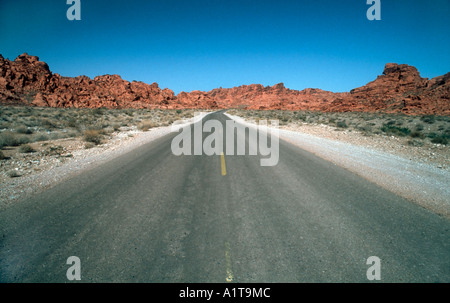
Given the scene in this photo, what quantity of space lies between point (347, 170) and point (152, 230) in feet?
20.7

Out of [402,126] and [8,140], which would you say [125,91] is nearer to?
[8,140]

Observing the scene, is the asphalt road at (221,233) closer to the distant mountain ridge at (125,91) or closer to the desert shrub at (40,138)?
the desert shrub at (40,138)

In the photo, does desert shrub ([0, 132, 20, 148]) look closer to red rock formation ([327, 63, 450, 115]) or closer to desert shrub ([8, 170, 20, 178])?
desert shrub ([8, 170, 20, 178])

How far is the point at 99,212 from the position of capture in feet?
12.7

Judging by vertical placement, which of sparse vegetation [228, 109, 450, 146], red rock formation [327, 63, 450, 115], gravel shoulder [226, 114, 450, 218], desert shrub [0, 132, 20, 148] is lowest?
gravel shoulder [226, 114, 450, 218]

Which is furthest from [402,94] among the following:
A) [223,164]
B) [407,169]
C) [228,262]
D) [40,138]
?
[40,138]

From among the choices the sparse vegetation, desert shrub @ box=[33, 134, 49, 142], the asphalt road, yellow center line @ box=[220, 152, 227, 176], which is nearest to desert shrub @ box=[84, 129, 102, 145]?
desert shrub @ box=[33, 134, 49, 142]

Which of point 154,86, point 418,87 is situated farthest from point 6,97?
point 418,87

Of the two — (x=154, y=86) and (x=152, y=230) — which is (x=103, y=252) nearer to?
(x=152, y=230)

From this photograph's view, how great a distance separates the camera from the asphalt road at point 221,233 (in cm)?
248

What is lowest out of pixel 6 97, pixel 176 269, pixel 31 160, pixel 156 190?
pixel 176 269

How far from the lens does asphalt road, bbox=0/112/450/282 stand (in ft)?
8.14

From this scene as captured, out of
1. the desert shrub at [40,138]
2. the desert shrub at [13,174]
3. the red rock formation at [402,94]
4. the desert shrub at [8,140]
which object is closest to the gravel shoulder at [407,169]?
the desert shrub at [13,174]

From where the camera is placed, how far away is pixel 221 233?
3209 mm
